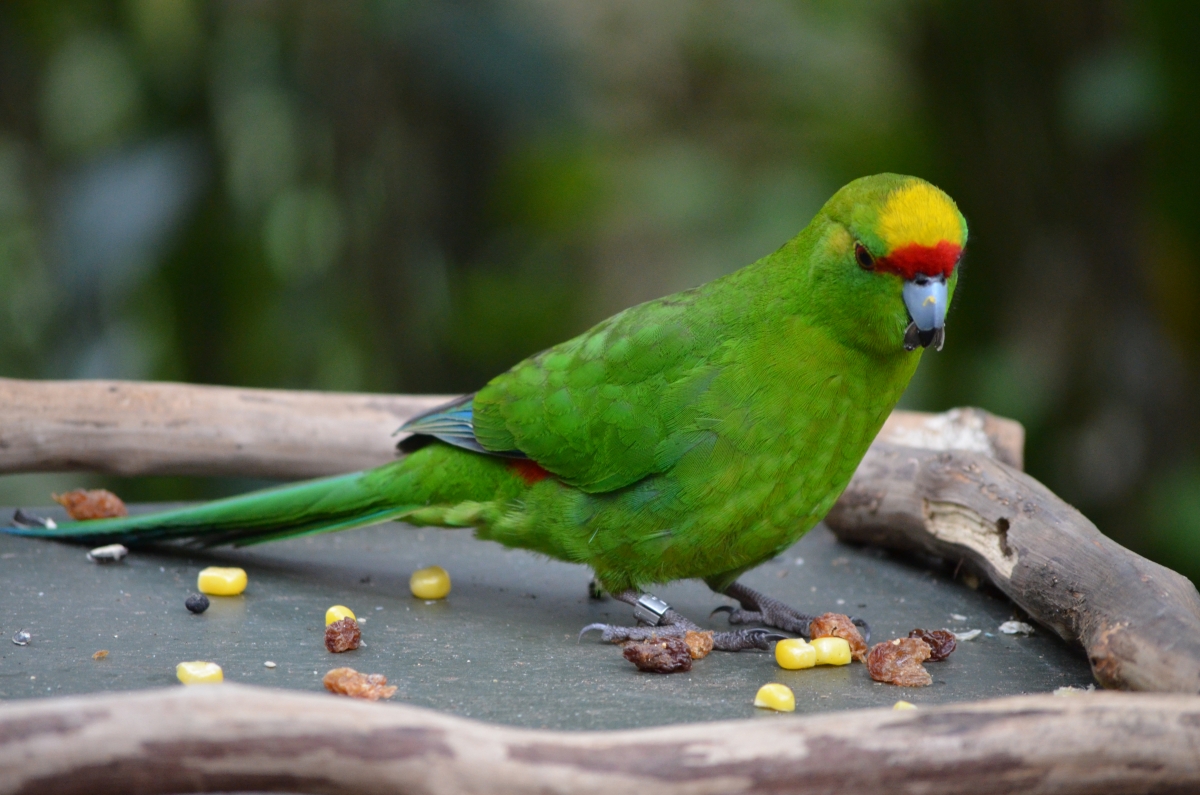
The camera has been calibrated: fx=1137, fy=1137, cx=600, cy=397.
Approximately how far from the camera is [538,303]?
257 inches

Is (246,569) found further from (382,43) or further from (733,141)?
(733,141)

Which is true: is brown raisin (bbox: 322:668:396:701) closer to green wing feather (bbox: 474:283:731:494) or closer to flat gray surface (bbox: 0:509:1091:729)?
flat gray surface (bbox: 0:509:1091:729)

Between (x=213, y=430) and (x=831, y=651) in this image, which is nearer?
(x=831, y=651)

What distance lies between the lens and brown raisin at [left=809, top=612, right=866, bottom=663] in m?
2.85

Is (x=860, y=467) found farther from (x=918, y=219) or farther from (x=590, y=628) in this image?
(x=918, y=219)

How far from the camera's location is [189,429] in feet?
12.5

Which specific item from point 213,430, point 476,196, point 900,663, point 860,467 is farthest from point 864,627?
point 476,196

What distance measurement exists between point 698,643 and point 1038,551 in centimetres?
86

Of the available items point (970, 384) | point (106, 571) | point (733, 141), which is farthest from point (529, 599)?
point (733, 141)

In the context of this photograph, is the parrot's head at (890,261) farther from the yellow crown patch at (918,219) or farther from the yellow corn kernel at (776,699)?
the yellow corn kernel at (776,699)

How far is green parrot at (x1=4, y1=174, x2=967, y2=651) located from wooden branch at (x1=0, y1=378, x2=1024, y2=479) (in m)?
0.54

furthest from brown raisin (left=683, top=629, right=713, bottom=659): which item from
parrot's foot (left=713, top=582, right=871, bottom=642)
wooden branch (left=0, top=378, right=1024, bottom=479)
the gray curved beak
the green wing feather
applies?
wooden branch (left=0, top=378, right=1024, bottom=479)

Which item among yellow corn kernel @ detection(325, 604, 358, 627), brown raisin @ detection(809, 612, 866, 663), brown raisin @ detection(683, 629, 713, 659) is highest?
brown raisin @ detection(809, 612, 866, 663)

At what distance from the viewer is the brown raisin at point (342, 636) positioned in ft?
8.82
